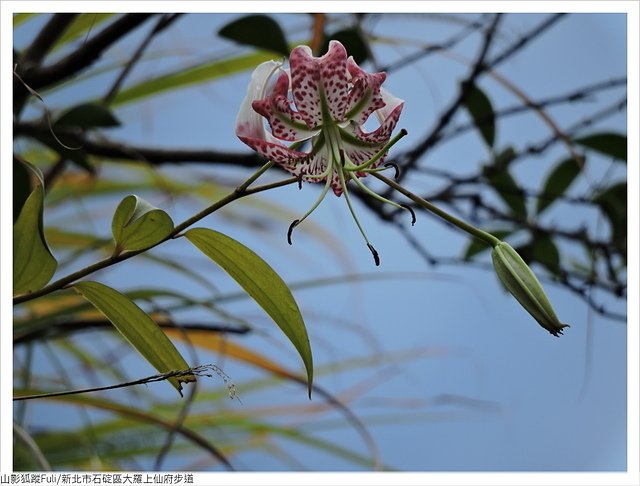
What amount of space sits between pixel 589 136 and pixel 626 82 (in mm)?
42

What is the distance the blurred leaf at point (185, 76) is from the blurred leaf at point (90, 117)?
0.18m

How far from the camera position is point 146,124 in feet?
2.38

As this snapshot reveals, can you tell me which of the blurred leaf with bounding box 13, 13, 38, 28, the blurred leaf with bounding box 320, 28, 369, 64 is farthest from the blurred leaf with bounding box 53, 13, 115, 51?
the blurred leaf with bounding box 320, 28, 369, 64

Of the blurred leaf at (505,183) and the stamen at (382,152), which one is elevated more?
the blurred leaf at (505,183)

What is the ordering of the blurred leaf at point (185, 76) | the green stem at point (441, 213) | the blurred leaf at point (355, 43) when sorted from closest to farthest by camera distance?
the green stem at point (441, 213) → the blurred leaf at point (355, 43) → the blurred leaf at point (185, 76)

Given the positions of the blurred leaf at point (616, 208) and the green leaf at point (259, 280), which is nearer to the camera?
the green leaf at point (259, 280)

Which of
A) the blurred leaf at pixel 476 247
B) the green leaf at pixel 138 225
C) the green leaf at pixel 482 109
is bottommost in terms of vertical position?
the green leaf at pixel 138 225

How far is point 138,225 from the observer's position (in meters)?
0.21

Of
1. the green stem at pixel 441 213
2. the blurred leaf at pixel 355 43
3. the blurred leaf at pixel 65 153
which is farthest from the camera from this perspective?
the blurred leaf at pixel 355 43

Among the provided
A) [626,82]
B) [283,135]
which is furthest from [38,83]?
[626,82]

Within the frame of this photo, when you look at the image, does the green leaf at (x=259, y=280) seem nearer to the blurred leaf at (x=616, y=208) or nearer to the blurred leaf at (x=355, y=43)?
the blurred leaf at (x=355, y=43)

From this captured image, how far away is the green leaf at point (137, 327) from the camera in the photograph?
0.21m

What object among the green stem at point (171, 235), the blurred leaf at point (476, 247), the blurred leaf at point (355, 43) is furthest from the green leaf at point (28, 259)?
the blurred leaf at point (476, 247)

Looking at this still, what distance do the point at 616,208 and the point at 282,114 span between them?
1.08 ft
